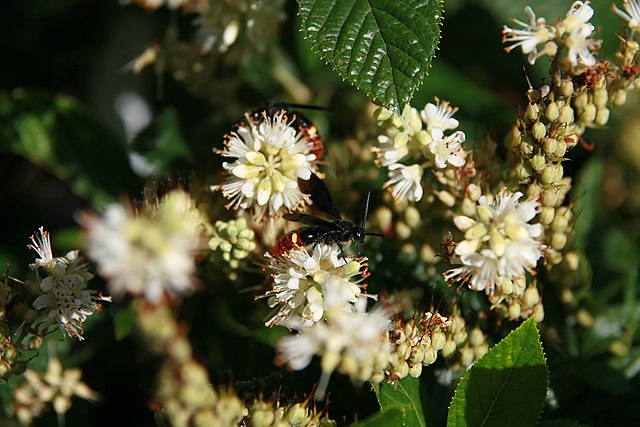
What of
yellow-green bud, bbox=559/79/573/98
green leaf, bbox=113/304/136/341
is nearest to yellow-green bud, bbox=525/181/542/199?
Result: yellow-green bud, bbox=559/79/573/98

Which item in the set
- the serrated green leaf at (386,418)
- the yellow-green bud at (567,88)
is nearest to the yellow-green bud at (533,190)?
the yellow-green bud at (567,88)

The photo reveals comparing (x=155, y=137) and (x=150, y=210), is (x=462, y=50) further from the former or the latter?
(x=150, y=210)

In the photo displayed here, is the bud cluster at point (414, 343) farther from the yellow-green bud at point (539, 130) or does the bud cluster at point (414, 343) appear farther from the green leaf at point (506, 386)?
the yellow-green bud at point (539, 130)

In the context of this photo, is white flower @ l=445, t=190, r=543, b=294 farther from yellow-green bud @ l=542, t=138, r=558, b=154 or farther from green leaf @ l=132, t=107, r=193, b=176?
green leaf @ l=132, t=107, r=193, b=176

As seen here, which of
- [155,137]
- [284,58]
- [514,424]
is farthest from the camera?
[284,58]

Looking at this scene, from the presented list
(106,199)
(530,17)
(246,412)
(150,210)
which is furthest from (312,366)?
(106,199)

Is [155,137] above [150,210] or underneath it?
above
